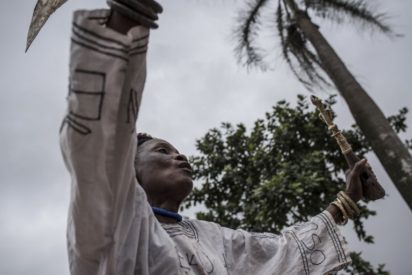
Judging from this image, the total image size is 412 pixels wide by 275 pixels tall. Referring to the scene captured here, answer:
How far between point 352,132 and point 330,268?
5.78 metres

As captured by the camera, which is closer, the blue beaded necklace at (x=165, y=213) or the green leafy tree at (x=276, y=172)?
the blue beaded necklace at (x=165, y=213)

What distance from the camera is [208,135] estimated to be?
8109mm

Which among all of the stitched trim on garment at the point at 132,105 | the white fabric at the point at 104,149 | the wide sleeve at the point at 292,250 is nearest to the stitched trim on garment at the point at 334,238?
the wide sleeve at the point at 292,250

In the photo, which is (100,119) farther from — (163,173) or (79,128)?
(163,173)

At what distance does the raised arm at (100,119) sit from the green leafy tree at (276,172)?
16.7ft

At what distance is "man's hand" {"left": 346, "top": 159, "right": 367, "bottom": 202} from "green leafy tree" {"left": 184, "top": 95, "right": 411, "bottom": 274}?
377 centimetres

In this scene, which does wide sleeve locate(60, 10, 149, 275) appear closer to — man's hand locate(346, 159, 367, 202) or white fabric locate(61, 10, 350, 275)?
white fabric locate(61, 10, 350, 275)

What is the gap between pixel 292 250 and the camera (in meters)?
2.39

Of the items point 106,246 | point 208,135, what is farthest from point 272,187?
point 106,246

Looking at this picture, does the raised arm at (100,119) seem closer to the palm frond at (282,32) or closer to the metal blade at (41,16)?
the metal blade at (41,16)

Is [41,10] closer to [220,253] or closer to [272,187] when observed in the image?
[220,253]

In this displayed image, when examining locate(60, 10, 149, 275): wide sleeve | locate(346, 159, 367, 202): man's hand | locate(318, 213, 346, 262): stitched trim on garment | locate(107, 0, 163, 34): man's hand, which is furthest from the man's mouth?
locate(107, 0, 163, 34): man's hand

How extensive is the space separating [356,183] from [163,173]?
1.00 metres

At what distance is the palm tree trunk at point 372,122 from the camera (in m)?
4.82
